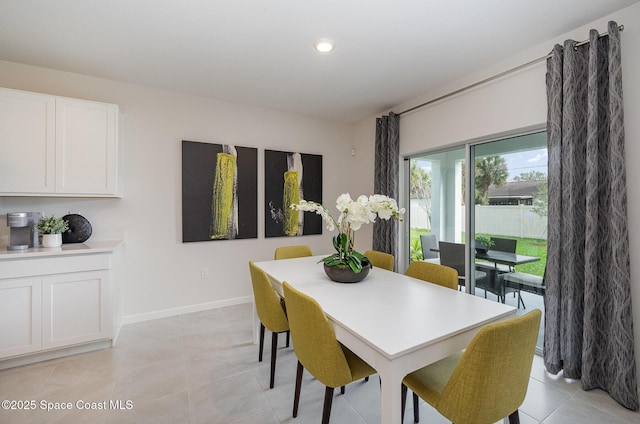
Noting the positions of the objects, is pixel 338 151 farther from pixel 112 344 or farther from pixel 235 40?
pixel 112 344

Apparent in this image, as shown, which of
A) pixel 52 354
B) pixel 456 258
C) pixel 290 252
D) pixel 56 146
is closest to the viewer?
pixel 52 354

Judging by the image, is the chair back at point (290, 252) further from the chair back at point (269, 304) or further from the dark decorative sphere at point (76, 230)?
the dark decorative sphere at point (76, 230)

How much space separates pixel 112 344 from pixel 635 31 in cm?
447

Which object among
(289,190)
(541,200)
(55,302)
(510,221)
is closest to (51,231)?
(55,302)

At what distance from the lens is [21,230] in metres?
2.30

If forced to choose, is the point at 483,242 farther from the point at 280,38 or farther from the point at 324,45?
the point at 280,38

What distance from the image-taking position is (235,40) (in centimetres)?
216

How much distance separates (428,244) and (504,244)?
837mm

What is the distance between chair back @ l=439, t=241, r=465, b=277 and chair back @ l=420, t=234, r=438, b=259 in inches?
3.3

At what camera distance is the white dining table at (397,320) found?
1042 millimetres

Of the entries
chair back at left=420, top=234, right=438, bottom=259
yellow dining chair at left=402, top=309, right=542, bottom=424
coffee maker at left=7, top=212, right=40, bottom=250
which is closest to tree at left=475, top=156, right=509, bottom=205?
chair back at left=420, top=234, right=438, bottom=259

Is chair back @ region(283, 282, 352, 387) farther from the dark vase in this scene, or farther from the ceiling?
the ceiling

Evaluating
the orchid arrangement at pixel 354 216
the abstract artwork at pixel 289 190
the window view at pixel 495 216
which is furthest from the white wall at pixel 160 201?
the window view at pixel 495 216

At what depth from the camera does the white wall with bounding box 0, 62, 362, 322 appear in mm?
2707
